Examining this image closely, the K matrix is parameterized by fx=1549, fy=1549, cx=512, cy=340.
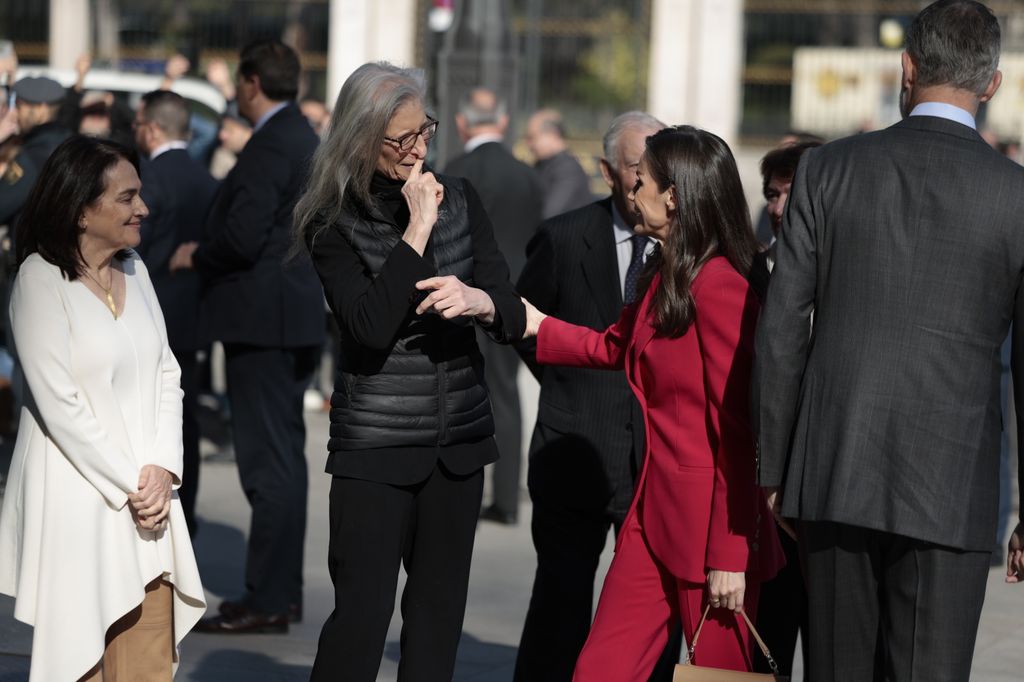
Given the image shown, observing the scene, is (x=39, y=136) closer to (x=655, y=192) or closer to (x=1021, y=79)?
(x=655, y=192)

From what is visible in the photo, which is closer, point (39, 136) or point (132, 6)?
point (39, 136)

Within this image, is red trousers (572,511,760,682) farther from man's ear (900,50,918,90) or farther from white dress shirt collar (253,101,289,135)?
white dress shirt collar (253,101,289,135)

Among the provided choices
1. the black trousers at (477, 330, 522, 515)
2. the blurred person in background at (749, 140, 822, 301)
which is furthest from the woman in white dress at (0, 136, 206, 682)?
the black trousers at (477, 330, 522, 515)

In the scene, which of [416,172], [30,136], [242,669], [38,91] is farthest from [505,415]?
[416,172]

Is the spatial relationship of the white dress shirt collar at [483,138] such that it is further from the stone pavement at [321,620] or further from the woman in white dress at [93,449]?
the woman in white dress at [93,449]

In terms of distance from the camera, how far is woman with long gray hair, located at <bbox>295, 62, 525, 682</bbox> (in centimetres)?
397

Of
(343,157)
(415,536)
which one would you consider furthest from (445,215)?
(415,536)

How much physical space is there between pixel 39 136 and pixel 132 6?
1740cm

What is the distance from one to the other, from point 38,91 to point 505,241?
2.71m

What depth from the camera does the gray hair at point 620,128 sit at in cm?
505

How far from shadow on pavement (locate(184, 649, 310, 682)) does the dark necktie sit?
1.76 m

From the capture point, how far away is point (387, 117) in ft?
13.0

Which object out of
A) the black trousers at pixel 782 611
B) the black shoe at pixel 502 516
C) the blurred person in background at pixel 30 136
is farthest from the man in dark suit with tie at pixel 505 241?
the black trousers at pixel 782 611

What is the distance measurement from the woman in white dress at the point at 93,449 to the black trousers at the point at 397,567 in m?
0.44
